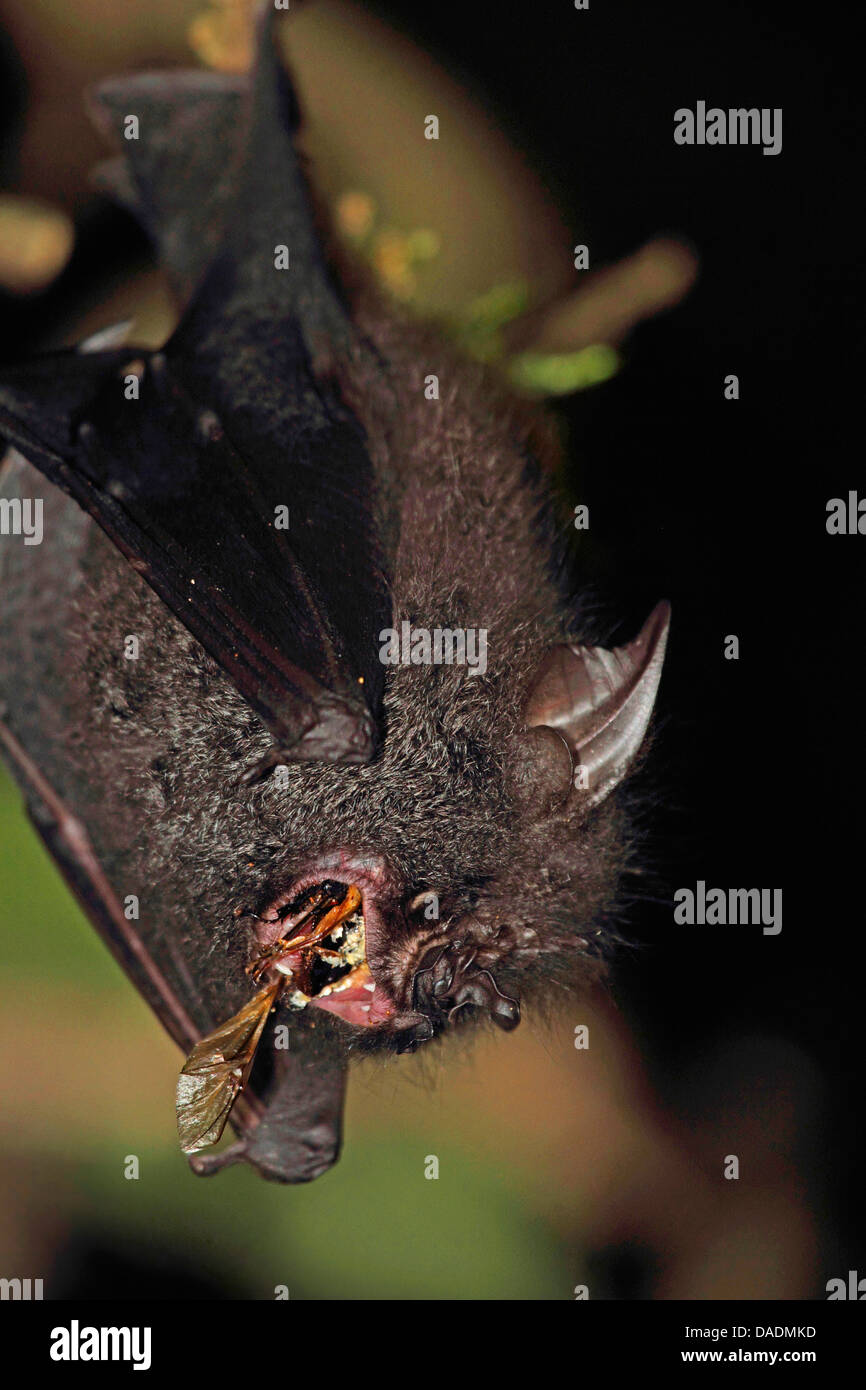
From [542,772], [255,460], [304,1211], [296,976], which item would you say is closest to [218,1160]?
[296,976]

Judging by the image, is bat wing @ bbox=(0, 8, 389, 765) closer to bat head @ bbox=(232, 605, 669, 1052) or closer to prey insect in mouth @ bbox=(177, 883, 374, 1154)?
bat head @ bbox=(232, 605, 669, 1052)

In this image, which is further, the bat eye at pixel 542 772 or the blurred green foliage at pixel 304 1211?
the blurred green foliage at pixel 304 1211

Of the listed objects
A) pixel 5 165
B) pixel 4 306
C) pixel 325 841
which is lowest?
pixel 325 841

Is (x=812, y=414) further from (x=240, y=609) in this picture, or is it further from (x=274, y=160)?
(x=240, y=609)

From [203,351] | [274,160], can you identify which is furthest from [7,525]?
[274,160]

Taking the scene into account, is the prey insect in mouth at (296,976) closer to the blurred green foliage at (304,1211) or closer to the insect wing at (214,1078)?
the insect wing at (214,1078)

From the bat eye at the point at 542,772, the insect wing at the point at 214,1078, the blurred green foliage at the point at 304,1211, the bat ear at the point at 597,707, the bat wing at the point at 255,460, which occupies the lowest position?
the blurred green foliage at the point at 304,1211

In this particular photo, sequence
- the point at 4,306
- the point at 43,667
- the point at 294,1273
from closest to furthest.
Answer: the point at 43,667, the point at 4,306, the point at 294,1273

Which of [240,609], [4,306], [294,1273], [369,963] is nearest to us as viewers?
[240,609]

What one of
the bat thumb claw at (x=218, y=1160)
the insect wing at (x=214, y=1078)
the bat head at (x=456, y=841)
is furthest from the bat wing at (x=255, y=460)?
the bat thumb claw at (x=218, y=1160)
